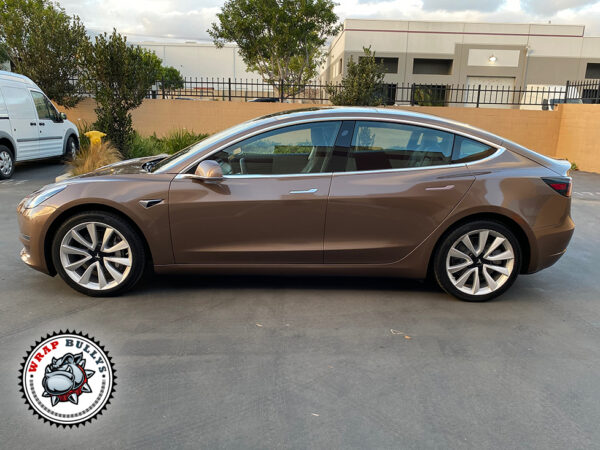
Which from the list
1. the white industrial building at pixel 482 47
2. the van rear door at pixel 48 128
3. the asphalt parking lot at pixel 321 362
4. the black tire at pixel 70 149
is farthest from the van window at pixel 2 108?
the white industrial building at pixel 482 47

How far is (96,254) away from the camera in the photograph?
13.8 feet

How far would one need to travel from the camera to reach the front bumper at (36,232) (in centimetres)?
417

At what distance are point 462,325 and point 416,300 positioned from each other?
57 centimetres

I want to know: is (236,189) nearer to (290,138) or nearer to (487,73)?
(290,138)

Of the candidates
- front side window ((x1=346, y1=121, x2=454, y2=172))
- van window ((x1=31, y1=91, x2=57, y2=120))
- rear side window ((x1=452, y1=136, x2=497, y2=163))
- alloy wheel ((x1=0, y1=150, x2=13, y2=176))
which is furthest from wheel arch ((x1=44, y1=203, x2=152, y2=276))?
van window ((x1=31, y1=91, x2=57, y2=120))

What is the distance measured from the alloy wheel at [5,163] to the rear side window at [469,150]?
972 cm

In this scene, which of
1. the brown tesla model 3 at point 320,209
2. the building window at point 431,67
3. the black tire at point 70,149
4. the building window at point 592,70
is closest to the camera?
the brown tesla model 3 at point 320,209

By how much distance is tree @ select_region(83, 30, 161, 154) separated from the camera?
11.0 metres

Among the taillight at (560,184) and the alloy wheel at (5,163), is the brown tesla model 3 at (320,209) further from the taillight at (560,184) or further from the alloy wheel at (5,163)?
the alloy wheel at (5,163)

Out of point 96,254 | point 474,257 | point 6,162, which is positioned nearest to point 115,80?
point 6,162

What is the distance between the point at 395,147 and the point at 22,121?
957 cm

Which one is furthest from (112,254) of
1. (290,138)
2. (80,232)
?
(290,138)

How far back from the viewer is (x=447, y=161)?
4.29 metres

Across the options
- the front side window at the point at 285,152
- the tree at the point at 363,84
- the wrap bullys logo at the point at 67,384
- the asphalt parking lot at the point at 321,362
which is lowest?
the asphalt parking lot at the point at 321,362
